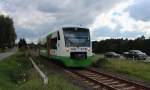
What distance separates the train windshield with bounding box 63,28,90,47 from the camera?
29.6m

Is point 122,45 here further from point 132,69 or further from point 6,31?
point 132,69

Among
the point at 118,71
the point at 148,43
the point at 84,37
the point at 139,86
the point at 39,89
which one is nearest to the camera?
Result: the point at 39,89

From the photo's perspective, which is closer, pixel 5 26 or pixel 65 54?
pixel 65 54

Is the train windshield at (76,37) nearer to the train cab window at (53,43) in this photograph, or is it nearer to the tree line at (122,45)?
the train cab window at (53,43)

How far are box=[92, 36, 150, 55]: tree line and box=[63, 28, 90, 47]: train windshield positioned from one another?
5843cm

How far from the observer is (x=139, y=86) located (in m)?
17.3

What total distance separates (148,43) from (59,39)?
58.9 meters

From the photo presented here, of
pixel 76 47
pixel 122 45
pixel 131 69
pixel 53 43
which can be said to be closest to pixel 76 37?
pixel 76 47

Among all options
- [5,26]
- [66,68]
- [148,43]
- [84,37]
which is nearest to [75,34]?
[84,37]

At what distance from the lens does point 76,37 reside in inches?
Answer: 1176

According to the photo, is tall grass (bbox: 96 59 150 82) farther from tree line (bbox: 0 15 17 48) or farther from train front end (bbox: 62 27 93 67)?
tree line (bbox: 0 15 17 48)

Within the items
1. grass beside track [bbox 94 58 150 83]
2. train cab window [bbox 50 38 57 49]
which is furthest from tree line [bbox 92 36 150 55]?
train cab window [bbox 50 38 57 49]

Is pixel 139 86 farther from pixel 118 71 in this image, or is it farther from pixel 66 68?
pixel 66 68

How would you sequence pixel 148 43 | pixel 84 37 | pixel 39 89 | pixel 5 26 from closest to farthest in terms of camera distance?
1. pixel 39 89
2. pixel 84 37
3. pixel 148 43
4. pixel 5 26
